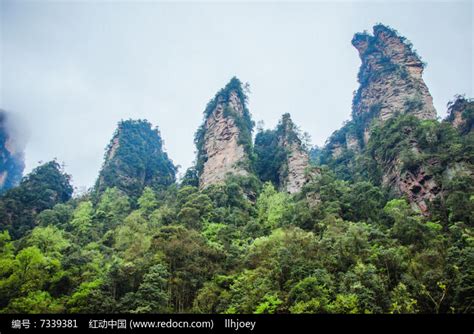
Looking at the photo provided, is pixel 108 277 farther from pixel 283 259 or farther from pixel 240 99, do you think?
pixel 240 99

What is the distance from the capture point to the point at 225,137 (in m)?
48.8

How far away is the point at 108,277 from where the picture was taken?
1766 cm

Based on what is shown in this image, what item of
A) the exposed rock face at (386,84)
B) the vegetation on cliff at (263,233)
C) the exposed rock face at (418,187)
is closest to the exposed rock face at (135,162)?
the vegetation on cliff at (263,233)

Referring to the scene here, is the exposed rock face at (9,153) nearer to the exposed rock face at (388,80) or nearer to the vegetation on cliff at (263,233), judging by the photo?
the vegetation on cliff at (263,233)

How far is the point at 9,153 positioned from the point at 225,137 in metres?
67.2

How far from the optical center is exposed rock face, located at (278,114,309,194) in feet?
136

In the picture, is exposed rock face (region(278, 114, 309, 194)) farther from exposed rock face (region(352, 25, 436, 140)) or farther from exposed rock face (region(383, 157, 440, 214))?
exposed rock face (region(352, 25, 436, 140))

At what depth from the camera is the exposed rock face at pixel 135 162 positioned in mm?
49156

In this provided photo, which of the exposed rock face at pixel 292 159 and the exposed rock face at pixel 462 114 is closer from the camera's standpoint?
the exposed rock face at pixel 462 114

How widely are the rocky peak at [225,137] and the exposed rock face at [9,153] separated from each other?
56.5 m

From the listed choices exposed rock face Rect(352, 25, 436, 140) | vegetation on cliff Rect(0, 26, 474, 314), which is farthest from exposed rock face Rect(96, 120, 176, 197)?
exposed rock face Rect(352, 25, 436, 140)

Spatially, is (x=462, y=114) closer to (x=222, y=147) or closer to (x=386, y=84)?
(x=386, y=84)
